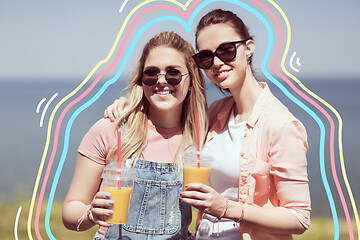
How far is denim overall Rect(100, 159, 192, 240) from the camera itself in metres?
2.60

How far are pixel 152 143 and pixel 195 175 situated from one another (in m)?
0.48

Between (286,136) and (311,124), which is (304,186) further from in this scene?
(311,124)

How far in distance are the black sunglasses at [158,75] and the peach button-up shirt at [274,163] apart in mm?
497

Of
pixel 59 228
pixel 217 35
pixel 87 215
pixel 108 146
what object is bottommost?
pixel 59 228

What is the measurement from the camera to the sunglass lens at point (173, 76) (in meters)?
2.71

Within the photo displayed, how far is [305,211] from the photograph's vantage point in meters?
2.47

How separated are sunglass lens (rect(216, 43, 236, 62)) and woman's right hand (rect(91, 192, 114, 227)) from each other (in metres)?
0.98

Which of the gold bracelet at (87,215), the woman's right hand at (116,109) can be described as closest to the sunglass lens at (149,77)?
the woman's right hand at (116,109)

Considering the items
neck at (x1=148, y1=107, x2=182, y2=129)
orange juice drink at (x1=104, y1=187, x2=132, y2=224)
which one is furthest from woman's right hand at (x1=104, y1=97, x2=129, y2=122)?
orange juice drink at (x1=104, y1=187, x2=132, y2=224)

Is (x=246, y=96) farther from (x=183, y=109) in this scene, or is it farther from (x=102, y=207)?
(x=102, y=207)

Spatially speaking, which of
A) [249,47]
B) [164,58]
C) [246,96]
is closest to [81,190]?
[164,58]

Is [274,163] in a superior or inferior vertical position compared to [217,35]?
inferior

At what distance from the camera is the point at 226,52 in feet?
8.48

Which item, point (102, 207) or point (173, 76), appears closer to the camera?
point (102, 207)
